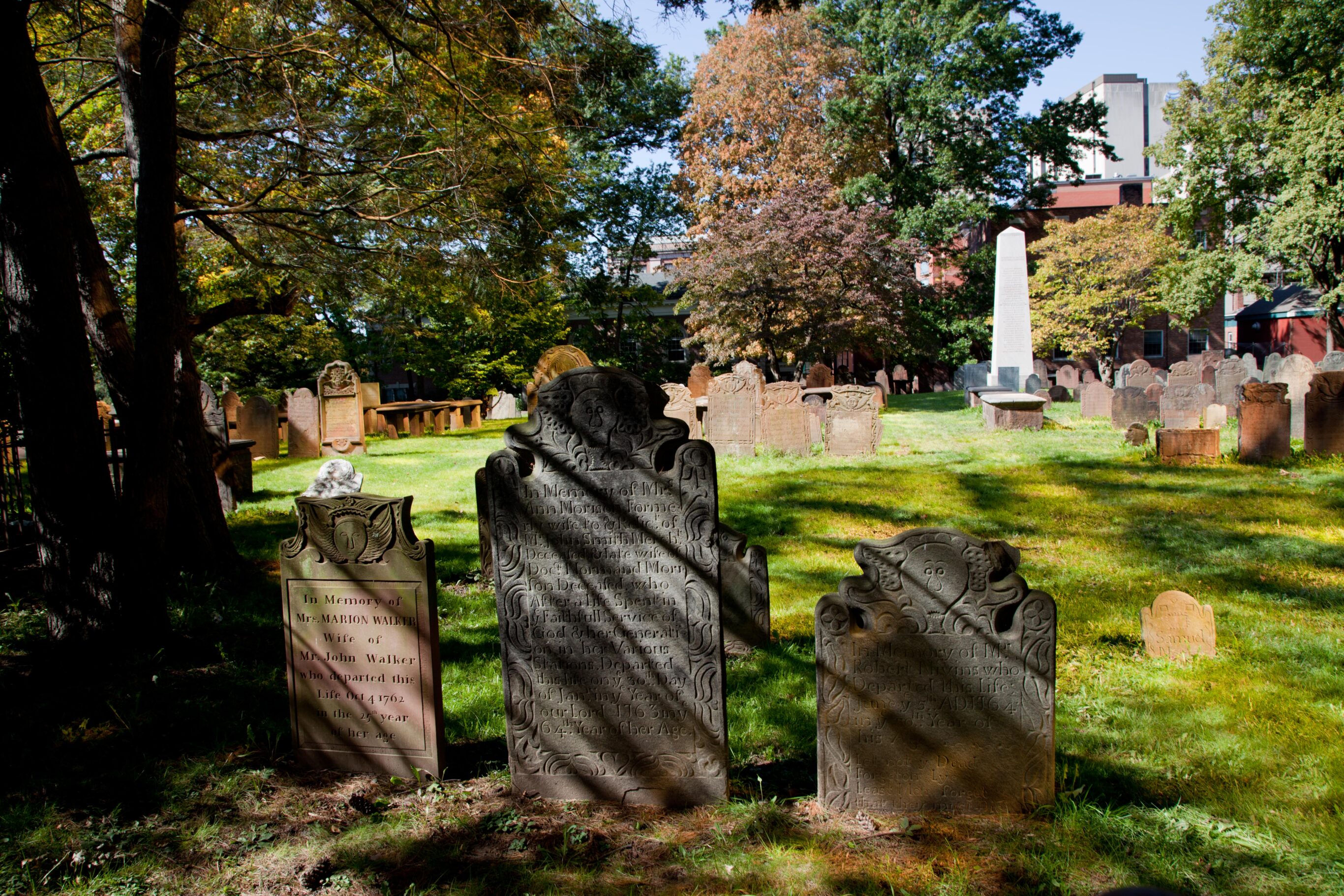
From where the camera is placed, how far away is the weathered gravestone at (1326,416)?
1159 centimetres

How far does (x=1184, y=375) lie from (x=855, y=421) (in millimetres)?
7174

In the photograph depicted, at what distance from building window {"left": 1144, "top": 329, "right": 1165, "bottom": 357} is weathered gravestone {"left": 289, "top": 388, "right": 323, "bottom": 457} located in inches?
1613

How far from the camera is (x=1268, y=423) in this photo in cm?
1159

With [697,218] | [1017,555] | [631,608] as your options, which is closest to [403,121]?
[631,608]

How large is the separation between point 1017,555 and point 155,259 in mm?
5268

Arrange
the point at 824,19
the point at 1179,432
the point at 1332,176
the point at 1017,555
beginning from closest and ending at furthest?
the point at 1017,555 → the point at 1179,432 → the point at 1332,176 → the point at 824,19

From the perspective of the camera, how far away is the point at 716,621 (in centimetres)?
365

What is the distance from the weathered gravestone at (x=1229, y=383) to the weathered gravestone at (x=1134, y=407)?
259 cm

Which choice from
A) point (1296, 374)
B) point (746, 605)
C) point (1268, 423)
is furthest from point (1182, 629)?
point (1296, 374)

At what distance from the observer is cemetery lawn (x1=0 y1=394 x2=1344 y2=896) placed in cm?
308

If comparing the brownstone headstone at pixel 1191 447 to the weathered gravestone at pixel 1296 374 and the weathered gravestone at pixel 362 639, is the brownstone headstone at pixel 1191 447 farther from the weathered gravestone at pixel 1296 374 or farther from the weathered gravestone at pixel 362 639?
the weathered gravestone at pixel 362 639

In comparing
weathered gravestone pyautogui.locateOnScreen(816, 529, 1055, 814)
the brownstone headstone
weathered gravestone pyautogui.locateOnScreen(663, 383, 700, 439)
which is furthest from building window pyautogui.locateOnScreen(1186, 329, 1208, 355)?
weathered gravestone pyautogui.locateOnScreen(816, 529, 1055, 814)

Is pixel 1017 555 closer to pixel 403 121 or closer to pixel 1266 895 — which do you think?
pixel 1266 895

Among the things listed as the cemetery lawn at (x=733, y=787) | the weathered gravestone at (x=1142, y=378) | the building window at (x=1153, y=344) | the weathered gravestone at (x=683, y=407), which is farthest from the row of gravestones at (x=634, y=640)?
the building window at (x=1153, y=344)
